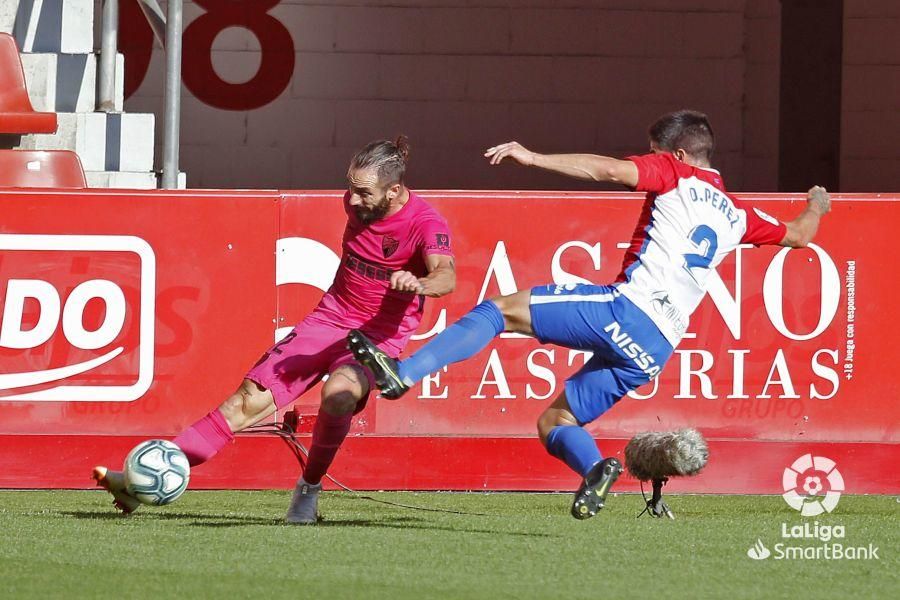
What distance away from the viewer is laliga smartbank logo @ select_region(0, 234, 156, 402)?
27.0 feet

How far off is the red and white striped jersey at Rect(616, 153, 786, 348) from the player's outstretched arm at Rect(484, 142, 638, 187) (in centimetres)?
26

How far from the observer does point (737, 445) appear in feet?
27.1

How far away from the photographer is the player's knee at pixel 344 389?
20.4 ft

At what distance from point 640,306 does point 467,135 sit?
29.5ft

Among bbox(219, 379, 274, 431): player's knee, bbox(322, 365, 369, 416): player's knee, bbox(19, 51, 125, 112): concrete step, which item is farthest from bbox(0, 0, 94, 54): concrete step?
bbox(322, 365, 369, 416): player's knee

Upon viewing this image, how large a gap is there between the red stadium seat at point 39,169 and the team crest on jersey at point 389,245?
13.8 feet

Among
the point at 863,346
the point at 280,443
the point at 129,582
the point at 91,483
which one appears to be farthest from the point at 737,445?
the point at 129,582

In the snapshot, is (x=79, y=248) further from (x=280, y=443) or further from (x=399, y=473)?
(x=399, y=473)

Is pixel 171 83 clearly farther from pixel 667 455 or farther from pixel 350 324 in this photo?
pixel 667 455

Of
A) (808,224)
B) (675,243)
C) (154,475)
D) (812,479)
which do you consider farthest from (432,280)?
(812,479)

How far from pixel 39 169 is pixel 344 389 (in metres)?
4.71

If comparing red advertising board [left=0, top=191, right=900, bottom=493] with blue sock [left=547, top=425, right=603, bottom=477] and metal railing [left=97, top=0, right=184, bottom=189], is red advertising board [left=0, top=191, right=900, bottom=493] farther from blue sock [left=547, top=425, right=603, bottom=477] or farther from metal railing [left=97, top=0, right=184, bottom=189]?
blue sock [left=547, top=425, right=603, bottom=477]

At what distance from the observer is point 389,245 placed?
253 inches

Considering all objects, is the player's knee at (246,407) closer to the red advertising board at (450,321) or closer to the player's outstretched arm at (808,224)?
the red advertising board at (450,321)
